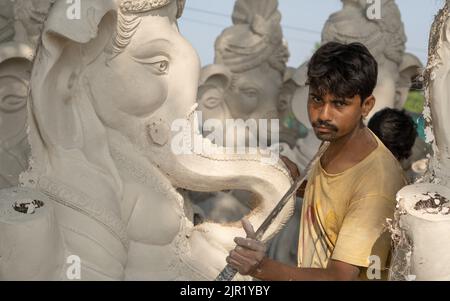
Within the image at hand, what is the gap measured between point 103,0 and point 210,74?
1.77 meters

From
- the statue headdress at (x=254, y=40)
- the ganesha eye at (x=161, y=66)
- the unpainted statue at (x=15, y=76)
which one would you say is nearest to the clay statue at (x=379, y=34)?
the statue headdress at (x=254, y=40)

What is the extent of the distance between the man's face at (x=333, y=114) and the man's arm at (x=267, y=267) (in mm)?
342

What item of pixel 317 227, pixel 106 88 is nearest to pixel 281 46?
pixel 106 88

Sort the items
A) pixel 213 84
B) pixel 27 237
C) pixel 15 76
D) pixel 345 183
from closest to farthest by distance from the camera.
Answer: pixel 345 183 < pixel 27 237 < pixel 15 76 < pixel 213 84

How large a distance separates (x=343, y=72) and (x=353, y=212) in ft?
1.22

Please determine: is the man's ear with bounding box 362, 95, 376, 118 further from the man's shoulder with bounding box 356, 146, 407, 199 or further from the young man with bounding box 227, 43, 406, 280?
the man's shoulder with bounding box 356, 146, 407, 199

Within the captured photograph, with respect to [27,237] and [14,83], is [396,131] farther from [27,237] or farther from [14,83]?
[27,237]

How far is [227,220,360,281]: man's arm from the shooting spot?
2652 mm

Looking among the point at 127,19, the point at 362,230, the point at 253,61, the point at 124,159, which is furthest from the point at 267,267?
the point at 253,61

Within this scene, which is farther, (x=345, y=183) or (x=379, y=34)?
(x=379, y=34)

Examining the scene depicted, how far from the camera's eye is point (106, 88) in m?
3.46

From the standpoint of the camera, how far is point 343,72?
2.81 meters

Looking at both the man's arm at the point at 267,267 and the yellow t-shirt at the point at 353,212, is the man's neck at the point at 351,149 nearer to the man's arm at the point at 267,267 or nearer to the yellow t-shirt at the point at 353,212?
the yellow t-shirt at the point at 353,212

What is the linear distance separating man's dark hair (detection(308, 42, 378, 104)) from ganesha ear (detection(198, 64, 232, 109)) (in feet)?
7.29
